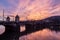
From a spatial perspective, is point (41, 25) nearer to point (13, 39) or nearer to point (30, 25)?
point (30, 25)

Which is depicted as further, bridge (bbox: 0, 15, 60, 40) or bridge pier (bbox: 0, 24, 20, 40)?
bridge pier (bbox: 0, 24, 20, 40)

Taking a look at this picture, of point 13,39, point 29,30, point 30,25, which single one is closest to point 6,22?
point 13,39

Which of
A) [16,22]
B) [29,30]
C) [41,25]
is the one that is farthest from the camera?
[29,30]

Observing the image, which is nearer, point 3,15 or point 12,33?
point 3,15

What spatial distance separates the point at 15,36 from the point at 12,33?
5.02ft

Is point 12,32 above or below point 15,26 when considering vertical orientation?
below

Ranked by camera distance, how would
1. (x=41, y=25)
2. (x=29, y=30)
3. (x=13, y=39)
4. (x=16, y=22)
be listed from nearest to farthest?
(x=13, y=39) → (x=16, y=22) → (x=41, y=25) → (x=29, y=30)

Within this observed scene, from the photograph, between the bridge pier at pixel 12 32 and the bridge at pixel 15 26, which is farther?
the bridge pier at pixel 12 32

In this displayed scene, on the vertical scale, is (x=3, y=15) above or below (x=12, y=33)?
above

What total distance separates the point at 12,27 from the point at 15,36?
1254mm

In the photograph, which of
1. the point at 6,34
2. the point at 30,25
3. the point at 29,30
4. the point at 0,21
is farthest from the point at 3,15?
the point at 29,30

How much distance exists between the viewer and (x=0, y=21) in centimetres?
2522

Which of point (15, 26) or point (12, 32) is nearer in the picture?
point (15, 26)

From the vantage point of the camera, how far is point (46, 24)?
98.0 ft
